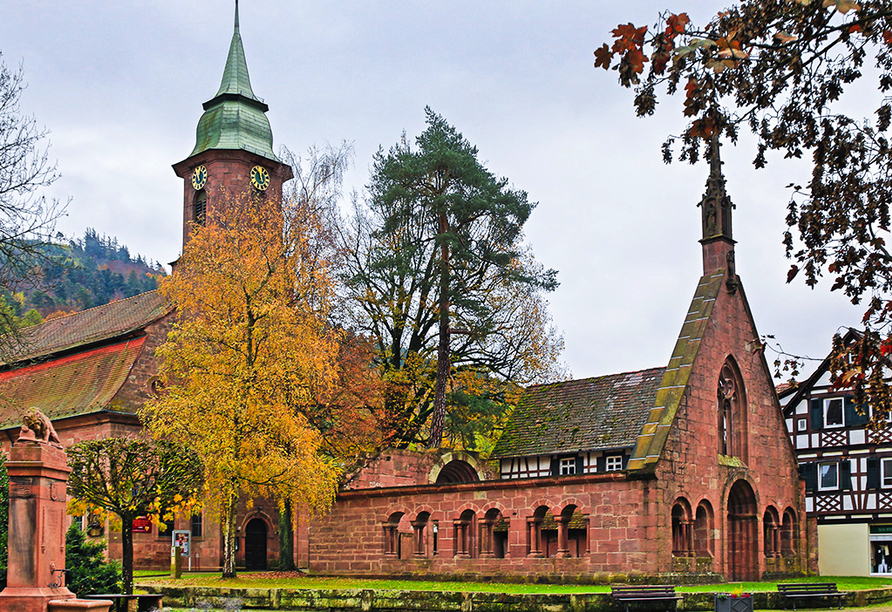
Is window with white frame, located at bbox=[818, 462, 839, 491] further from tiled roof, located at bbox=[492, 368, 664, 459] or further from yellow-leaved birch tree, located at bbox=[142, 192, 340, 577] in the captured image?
yellow-leaved birch tree, located at bbox=[142, 192, 340, 577]

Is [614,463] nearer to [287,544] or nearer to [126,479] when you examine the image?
[287,544]

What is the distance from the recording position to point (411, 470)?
30.6m

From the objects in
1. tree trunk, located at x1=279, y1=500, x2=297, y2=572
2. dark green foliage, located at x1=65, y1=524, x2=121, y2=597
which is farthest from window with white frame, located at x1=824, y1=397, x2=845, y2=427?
dark green foliage, located at x1=65, y1=524, x2=121, y2=597

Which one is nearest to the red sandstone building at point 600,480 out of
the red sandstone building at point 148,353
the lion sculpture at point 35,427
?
the red sandstone building at point 148,353

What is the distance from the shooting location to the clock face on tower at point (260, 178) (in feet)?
144

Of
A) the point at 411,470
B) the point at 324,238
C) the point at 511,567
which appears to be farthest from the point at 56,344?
A: the point at 511,567

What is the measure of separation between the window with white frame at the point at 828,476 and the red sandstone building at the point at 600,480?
7865mm

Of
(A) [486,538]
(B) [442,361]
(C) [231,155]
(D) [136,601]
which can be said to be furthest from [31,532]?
(C) [231,155]

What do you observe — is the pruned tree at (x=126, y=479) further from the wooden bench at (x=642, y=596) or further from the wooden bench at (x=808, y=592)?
the wooden bench at (x=808, y=592)

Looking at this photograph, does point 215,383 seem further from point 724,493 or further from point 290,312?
point 724,493

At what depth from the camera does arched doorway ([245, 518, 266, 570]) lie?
128 feet

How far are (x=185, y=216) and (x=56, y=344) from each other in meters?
8.52

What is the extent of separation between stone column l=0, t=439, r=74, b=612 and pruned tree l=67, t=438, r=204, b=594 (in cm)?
722

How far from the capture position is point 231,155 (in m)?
43.7
